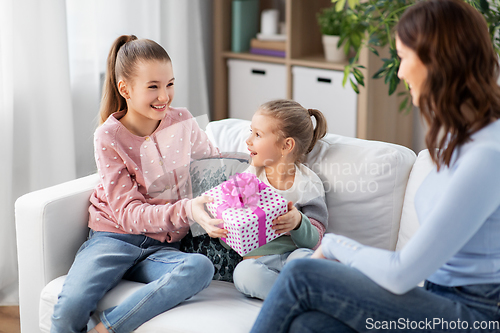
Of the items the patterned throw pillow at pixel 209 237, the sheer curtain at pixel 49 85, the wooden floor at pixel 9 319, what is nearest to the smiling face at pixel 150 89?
the patterned throw pillow at pixel 209 237

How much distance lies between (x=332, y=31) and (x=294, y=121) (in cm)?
148

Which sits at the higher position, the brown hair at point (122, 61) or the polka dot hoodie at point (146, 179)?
the brown hair at point (122, 61)

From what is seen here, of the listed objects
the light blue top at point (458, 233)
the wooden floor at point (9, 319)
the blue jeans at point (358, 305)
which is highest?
the light blue top at point (458, 233)

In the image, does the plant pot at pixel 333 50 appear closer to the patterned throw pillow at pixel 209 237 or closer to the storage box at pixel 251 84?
the storage box at pixel 251 84

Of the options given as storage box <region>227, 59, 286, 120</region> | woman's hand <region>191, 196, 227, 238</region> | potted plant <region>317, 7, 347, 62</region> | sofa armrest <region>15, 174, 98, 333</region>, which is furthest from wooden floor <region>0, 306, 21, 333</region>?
potted plant <region>317, 7, 347, 62</region>

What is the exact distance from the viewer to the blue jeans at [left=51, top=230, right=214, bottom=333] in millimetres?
1370

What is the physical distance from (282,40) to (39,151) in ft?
4.89

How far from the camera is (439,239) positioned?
97 cm

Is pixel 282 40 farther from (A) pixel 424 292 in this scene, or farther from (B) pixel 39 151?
(A) pixel 424 292

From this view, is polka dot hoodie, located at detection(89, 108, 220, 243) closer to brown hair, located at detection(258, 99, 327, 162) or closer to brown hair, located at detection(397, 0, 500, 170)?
brown hair, located at detection(258, 99, 327, 162)

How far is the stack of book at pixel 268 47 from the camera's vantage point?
3037 millimetres

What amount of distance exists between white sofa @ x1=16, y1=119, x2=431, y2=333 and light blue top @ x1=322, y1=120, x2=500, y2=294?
46 centimetres

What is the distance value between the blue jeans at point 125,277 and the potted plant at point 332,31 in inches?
67.3

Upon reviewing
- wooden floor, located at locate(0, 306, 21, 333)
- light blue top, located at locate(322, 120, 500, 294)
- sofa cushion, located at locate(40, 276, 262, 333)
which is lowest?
wooden floor, located at locate(0, 306, 21, 333)
